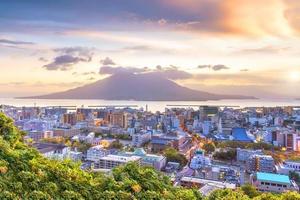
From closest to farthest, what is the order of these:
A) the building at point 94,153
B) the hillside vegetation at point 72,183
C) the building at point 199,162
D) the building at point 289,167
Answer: the hillside vegetation at point 72,183, the building at point 289,167, the building at point 199,162, the building at point 94,153

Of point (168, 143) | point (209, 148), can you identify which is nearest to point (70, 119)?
point (168, 143)

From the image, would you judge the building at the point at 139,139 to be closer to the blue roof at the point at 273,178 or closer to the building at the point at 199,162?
the building at the point at 199,162

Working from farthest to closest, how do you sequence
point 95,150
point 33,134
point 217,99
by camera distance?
point 217,99, point 33,134, point 95,150

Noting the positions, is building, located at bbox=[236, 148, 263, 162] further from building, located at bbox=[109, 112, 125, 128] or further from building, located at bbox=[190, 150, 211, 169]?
building, located at bbox=[109, 112, 125, 128]

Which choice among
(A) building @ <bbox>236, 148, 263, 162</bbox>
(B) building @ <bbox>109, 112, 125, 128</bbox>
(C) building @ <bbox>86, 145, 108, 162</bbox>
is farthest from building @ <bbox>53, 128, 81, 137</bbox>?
(A) building @ <bbox>236, 148, 263, 162</bbox>

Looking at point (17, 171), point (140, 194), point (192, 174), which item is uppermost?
point (17, 171)

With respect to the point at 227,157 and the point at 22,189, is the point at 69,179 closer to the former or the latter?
the point at 22,189

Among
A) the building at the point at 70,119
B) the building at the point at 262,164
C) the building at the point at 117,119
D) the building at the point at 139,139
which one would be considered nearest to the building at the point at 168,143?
the building at the point at 139,139

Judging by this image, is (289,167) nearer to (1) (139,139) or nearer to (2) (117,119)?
(1) (139,139)

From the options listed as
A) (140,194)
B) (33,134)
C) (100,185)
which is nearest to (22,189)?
(100,185)
